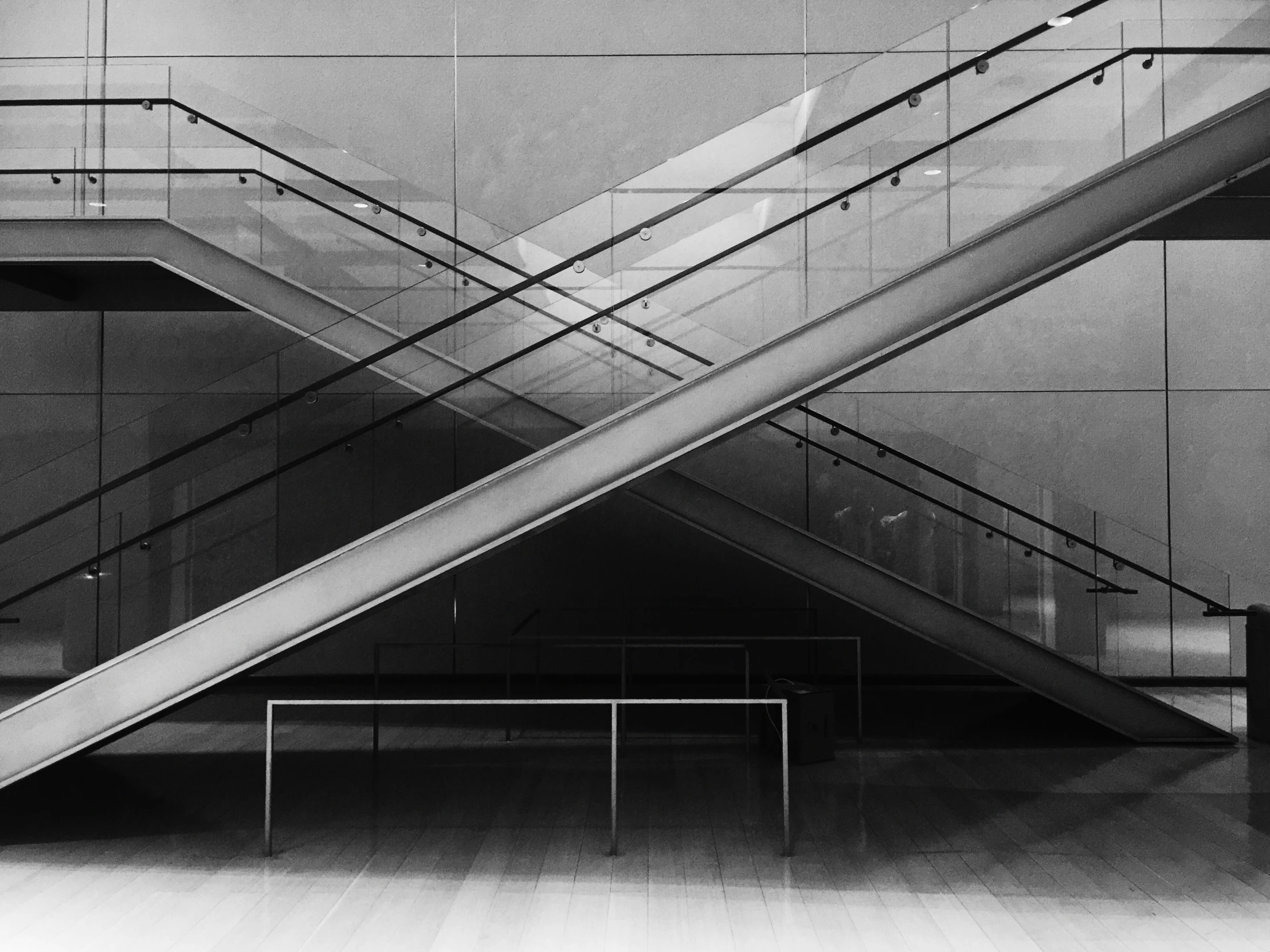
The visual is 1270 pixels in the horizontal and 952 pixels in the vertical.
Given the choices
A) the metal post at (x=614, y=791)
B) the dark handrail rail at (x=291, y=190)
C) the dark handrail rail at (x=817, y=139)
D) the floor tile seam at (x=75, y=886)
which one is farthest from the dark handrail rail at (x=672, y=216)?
the metal post at (x=614, y=791)

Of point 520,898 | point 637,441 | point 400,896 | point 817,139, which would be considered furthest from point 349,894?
point 817,139

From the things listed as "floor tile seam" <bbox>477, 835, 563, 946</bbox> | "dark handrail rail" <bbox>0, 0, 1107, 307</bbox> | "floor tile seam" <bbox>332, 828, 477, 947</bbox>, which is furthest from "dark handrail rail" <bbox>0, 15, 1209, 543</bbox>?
"floor tile seam" <bbox>477, 835, 563, 946</bbox>

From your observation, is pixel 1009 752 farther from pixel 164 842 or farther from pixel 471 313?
pixel 164 842

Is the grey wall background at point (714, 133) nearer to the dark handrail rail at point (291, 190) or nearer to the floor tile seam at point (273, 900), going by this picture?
the dark handrail rail at point (291, 190)

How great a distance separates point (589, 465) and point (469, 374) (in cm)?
114

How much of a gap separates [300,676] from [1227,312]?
9.76m

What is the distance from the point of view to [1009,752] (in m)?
8.34

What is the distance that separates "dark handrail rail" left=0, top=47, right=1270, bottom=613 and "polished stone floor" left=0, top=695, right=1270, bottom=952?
1650 mm

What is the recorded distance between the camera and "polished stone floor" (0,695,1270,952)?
189 inches

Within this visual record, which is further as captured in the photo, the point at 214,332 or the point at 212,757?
the point at 214,332

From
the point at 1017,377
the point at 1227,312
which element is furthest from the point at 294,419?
the point at 1227,312

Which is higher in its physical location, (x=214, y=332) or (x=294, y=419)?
(x=214, y=332)

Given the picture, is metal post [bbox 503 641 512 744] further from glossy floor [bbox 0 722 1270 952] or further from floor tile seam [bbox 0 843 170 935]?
floor tile seam [bbox 0 843 170 935]

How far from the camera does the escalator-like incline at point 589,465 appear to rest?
5980 millimetres
